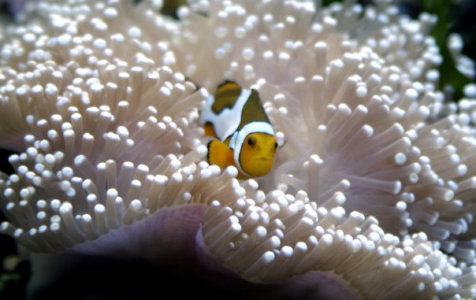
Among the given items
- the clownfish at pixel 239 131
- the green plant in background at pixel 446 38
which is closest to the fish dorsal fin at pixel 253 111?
the clownfish at pixel 239 131

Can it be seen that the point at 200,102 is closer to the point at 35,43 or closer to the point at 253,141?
the point at 253,141

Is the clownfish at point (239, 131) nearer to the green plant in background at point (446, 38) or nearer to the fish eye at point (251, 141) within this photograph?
the fish eye at point (251, 141)

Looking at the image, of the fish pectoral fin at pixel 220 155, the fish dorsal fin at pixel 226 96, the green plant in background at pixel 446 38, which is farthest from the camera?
the green plant in background at pixel 446 38

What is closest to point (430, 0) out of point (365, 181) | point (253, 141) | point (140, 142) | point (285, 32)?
point (285, 32)

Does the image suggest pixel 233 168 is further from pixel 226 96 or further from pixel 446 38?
pixel 446 38

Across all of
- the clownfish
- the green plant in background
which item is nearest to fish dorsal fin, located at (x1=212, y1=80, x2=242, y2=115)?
the clownfish

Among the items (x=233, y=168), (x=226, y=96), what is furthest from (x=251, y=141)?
(x=226, y=96)
